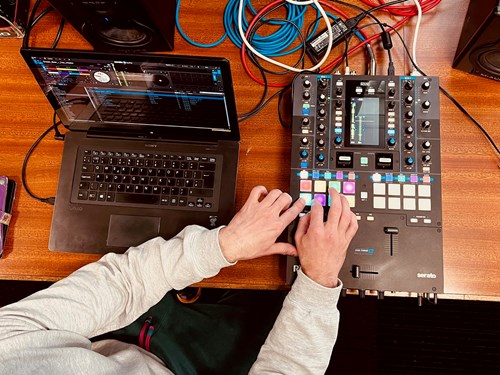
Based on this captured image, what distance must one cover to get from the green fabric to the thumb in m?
0.30

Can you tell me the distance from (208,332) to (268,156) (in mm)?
440

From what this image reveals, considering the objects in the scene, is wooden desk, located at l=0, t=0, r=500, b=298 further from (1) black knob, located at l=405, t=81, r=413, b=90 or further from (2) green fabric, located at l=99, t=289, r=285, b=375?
(2) green fabric, located at l=99, t=289, r=285, b=375

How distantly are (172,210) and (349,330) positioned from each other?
2.64 feet

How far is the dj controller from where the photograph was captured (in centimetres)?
85

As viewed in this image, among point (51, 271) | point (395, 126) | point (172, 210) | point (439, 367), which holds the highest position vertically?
point (395, 126)

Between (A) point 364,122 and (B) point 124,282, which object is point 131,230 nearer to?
(B) point 124,282

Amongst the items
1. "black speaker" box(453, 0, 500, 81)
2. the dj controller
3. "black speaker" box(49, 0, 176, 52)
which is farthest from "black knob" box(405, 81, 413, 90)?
"black speaker" box(49, 0, 176, 52)

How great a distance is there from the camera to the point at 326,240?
0.81m

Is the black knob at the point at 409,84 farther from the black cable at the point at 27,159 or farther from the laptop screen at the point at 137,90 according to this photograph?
the black cable at the point at 27,159

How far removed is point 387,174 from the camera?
88 cm

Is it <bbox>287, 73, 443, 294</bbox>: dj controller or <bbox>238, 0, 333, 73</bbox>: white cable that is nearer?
<bbox>287, 73, 443, 294</bbox>: dj controller

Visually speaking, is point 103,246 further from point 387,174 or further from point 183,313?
point 387,174

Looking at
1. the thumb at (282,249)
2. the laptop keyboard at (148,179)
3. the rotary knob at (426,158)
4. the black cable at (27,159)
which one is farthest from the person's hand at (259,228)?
the black cable at (27,159)

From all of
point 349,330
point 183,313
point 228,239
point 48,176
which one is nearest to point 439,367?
point 349,330
